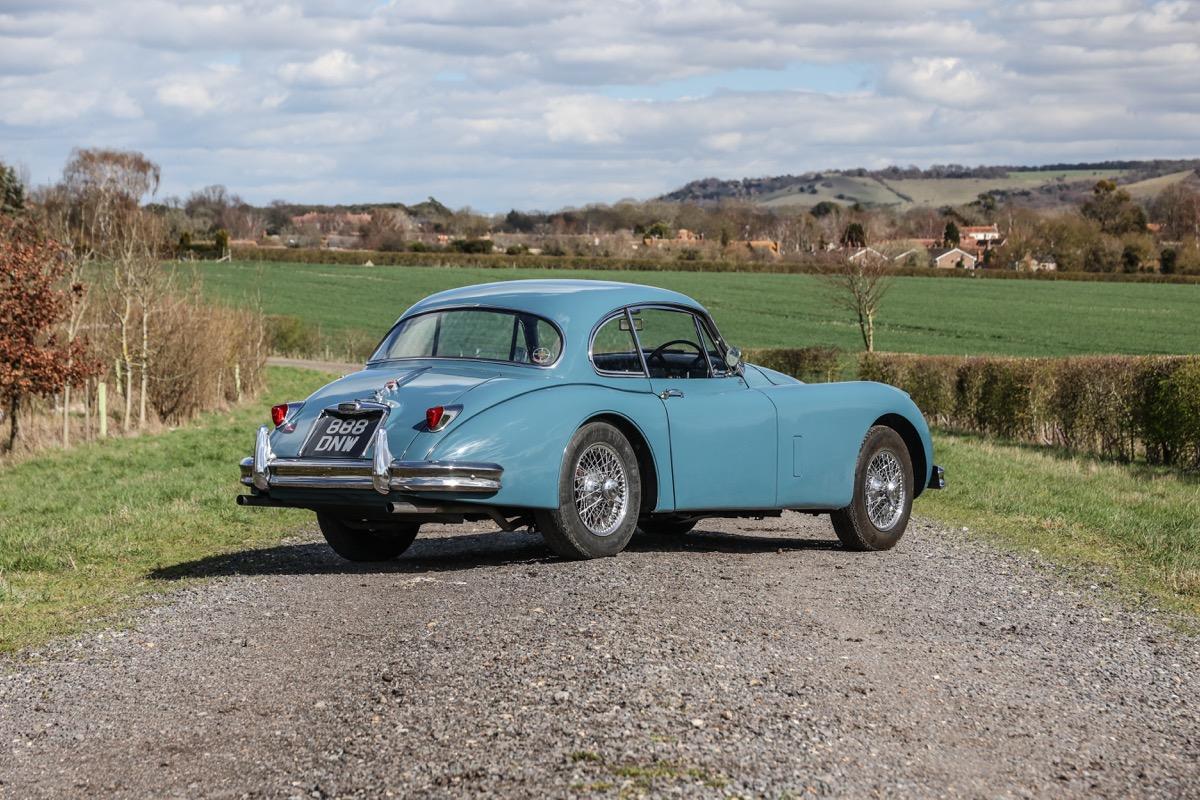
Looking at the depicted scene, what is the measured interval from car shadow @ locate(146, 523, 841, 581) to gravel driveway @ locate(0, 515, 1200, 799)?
333 millimetres

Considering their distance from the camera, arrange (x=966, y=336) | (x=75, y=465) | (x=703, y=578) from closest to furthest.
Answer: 1. (x=703, y=578)
2. (x=75, y=465)
3. (x=966, y=336)

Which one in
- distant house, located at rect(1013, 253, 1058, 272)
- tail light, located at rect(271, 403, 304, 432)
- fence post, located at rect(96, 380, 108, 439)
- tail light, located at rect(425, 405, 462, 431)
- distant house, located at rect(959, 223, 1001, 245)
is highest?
distant house, located at rect(959, 223, 1001, 245)

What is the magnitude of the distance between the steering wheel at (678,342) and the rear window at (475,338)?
37.5 inches

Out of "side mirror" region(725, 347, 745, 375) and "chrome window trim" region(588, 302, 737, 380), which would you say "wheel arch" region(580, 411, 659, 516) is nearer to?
"chrome window trim" region(588, 302, 737, 380)

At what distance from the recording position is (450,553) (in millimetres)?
Answer: 10312

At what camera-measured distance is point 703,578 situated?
8.51m

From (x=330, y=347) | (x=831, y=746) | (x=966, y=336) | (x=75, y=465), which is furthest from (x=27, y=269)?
(x=966, y=336)

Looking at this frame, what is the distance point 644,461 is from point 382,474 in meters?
1.82

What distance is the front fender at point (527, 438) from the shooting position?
8.04 meters

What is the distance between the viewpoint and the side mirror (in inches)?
389

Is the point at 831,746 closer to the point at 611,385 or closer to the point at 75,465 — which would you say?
the point at 611,385

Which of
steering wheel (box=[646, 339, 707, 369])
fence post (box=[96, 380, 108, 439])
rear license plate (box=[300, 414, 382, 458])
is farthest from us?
fence post (box=[96, 380, 108, 439])

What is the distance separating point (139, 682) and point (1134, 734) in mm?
4310

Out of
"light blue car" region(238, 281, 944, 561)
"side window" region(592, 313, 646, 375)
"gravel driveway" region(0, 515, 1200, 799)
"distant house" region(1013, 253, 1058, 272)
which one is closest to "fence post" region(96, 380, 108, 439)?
"light blue car" region(238, 281, 944, 561)
